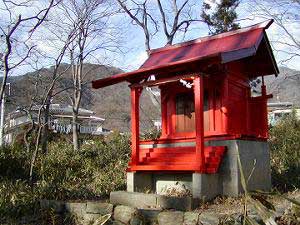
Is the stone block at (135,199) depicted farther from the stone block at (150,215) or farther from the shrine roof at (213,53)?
the shrine roof at (213,53)

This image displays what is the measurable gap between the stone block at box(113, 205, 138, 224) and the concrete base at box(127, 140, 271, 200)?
1.79 m

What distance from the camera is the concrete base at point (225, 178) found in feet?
28.4

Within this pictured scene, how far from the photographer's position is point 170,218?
6691 millimetres

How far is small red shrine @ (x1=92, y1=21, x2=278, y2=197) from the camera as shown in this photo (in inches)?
355

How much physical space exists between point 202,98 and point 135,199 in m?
2.75

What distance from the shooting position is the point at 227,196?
9016 millimetres

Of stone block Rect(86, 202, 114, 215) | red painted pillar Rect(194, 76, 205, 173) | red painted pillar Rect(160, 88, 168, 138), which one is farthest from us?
red painted pillar Rect(160, 88, 168, 138)

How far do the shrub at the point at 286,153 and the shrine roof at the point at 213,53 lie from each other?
10.9 ft

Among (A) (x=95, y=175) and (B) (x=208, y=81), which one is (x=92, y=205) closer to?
(B) (x=208, y=81)

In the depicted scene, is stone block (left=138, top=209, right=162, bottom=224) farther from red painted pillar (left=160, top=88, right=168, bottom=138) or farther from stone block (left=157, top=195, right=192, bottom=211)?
red painted pillar (left=160, top=88, right=168, bottom=138)

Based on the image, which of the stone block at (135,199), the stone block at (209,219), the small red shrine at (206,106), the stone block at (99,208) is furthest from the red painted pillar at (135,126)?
the stone block at (209,219)

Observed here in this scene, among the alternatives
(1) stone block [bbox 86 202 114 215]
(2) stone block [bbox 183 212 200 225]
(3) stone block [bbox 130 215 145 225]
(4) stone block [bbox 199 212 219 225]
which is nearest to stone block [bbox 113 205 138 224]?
(3) stone block [bbox 130 215 145 225]

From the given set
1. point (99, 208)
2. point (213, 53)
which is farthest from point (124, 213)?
point (213, 53)

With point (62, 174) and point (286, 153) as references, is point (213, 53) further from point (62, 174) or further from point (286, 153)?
point (286, 153)
